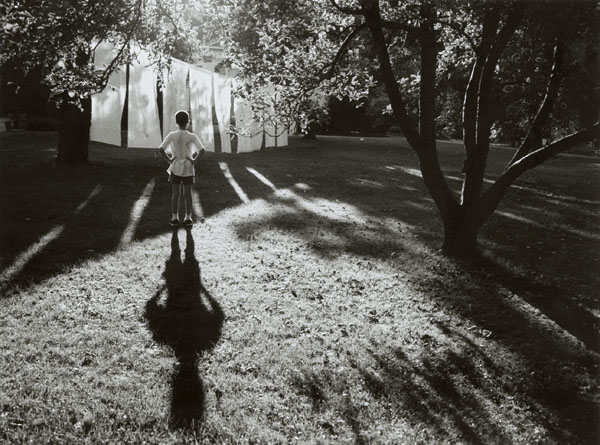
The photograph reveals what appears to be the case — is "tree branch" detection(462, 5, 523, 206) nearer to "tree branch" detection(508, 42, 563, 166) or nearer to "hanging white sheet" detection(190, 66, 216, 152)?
"tree branch" detection(508, 42, 563, 166)

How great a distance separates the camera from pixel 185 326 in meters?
5.21

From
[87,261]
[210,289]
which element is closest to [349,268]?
[210,289]

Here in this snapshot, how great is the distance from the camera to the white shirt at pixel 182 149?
8500mm

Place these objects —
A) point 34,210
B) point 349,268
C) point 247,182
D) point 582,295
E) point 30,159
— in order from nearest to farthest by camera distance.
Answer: point 582,295, point 349,268, point 34,210, point 247,182, point 30,159

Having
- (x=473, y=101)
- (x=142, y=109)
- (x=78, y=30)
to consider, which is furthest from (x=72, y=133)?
(x=473, y=101)

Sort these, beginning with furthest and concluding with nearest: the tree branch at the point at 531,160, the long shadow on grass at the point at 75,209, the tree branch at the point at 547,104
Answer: the tree branch at the point at 547,104 < the long shadow on grass at the point at 75,209 < the tree branch at the point at 531,160

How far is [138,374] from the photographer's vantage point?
427cm

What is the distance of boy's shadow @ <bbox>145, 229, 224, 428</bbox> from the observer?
3.90 meters

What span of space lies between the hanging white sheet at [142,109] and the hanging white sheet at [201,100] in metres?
1.38

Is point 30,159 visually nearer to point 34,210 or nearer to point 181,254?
point 34,210

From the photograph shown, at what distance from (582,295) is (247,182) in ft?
30.5

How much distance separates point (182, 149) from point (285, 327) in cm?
435

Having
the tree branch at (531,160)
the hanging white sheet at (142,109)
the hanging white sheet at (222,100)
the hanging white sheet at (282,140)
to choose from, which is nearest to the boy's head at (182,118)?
the tree branch at (531,160)

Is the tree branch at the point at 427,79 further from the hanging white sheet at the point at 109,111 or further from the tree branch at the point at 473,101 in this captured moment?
the hanging white sheet at the point at 109,111
